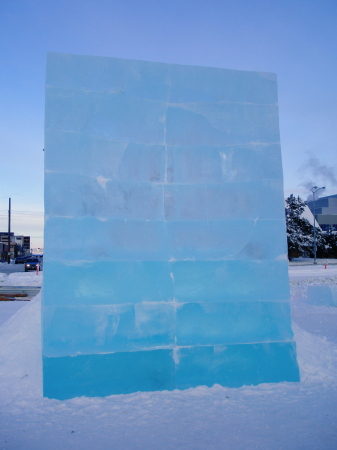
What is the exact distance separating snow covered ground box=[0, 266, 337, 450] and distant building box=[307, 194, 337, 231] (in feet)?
195

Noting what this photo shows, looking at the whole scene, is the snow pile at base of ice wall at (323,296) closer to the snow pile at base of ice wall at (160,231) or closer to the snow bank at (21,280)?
the snow pile at base of ice wall at (160,231)

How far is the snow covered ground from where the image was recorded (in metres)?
3.72

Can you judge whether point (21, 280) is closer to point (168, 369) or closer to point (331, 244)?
point (168, 369)

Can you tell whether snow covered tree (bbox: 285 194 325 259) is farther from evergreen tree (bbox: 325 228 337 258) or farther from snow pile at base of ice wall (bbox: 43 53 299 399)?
snow pile at base of ice wall (bbox: 43 53 299 399)

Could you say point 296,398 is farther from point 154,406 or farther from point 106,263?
point 106,263

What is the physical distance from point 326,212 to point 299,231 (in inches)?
1129

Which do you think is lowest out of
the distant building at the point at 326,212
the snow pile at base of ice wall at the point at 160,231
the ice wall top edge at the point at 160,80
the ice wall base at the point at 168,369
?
the ice wall base at the point at 168,369

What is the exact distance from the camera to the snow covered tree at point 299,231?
4316 cm

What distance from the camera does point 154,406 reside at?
450 cm

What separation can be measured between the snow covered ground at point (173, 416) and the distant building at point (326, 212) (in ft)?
195

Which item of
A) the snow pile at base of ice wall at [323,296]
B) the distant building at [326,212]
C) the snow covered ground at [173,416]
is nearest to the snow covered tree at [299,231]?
the distant building at [326,212]

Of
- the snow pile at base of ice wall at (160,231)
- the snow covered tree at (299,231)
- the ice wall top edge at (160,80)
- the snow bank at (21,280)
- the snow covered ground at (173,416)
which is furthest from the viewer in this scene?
the snow covered tree at (299,231)

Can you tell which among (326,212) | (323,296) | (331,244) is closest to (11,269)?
(323,296)

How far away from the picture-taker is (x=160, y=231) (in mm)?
5188
